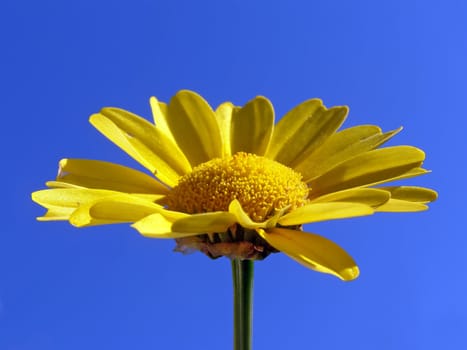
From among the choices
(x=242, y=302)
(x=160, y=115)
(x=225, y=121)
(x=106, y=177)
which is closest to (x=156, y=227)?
(x=242, y=302)

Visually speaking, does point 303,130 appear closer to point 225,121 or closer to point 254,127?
point 254,127

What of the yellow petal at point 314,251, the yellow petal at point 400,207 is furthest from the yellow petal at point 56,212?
the yellow petal at point 400,207

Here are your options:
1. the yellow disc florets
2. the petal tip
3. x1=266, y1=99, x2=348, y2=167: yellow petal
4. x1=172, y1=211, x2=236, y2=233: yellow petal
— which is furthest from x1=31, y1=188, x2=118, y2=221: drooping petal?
the petal tip

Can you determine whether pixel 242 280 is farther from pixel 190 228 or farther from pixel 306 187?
pixel 306 187

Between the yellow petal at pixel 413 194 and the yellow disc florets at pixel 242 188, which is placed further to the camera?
the yellow petal at pixel 413 194

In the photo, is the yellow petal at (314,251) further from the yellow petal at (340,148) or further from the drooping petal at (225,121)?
the drooping petal at (225,121)

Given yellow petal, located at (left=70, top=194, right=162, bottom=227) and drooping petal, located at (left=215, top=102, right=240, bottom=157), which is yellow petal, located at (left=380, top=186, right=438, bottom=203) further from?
yellow petal, located at (left=70, top=194, right=162, bottom=227)

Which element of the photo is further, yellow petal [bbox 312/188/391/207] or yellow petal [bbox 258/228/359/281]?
yellow petal [bbox 312/188/391/207]
